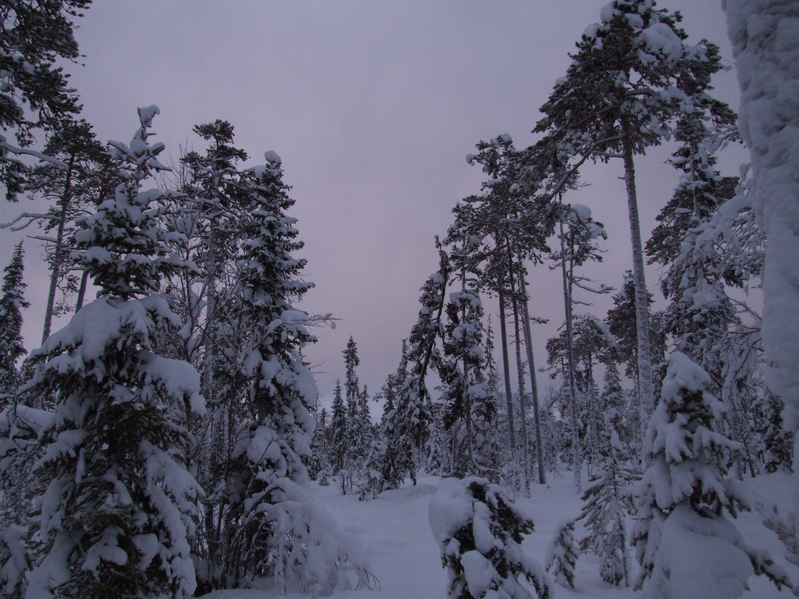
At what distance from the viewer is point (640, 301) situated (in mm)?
10008

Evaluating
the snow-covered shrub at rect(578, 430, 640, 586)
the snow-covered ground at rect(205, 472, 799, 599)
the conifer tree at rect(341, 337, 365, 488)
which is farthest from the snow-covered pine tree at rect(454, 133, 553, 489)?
the conifer tree at rect(341, 337, 365, 488)

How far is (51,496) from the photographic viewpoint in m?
5.03

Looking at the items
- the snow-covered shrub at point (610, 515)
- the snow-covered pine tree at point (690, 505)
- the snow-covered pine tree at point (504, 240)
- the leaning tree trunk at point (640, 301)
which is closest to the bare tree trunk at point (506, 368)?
the snow-covered pine tree at point (504, 240)

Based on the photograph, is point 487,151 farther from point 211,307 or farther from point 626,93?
point 211,307

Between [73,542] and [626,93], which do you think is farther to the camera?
[626,93]

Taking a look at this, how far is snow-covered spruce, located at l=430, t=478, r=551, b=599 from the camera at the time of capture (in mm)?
3197

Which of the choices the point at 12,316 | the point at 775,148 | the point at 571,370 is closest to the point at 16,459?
the point at 775,148

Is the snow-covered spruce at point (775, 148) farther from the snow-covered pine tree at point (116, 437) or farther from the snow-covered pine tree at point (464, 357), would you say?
the snow-covered pine tree at point (464, 357)

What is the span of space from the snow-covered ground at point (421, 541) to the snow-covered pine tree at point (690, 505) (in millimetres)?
343

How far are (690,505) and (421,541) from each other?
9200 millimetres

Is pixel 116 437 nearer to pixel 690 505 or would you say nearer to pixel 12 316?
pixel 690 505

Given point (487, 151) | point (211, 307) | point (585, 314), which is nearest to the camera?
point (211, 307)

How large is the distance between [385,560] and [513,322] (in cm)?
1480

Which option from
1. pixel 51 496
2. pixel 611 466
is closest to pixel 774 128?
pixel 611 466
